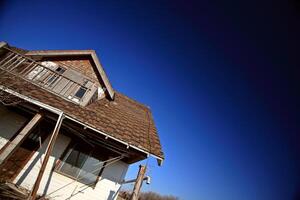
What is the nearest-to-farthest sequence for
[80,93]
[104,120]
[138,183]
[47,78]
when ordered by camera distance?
1. [138,183]
2. [104,120]
3. [47,78]
4. [80,93]

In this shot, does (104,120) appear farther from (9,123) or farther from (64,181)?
(9,123)

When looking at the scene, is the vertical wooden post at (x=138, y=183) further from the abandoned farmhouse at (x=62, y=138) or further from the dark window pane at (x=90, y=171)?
the dark window pane at (x=90, y=171)

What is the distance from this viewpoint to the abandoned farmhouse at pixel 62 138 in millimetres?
8547

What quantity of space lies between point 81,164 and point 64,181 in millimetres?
1050

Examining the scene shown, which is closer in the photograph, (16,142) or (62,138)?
(16,142)

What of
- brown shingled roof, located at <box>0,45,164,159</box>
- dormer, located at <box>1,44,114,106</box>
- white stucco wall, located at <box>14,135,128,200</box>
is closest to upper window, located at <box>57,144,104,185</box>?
white stucco wall, located at <box>14,135,128,200</box>

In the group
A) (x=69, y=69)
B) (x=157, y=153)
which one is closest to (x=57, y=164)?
(x=157, y=153)

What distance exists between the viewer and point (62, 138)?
32.9ft

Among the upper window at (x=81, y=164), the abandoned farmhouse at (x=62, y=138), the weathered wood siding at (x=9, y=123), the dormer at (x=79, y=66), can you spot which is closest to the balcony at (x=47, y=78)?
the abandoned farmhouse at (x=62, y=138)

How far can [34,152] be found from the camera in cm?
956

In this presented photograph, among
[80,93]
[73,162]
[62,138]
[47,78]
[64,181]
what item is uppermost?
[80,93]

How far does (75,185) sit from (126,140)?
3.49 metres

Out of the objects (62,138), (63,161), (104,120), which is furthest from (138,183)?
(62,138)

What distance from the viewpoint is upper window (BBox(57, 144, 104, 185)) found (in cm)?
966
